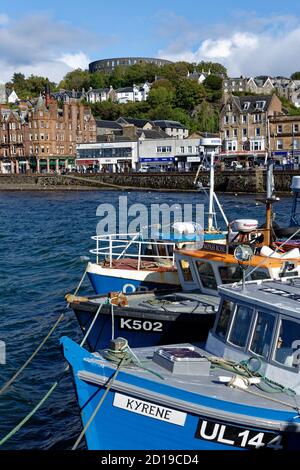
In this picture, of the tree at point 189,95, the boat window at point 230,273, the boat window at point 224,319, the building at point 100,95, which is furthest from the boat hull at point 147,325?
the building at point 100,95

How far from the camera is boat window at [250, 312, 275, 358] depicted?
37.1ft

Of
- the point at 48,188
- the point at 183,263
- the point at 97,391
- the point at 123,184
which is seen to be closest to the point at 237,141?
the point at 123,184

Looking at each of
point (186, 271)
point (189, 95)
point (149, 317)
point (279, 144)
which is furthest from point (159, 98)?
point (149, 317)

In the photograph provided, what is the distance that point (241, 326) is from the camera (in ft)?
39.5

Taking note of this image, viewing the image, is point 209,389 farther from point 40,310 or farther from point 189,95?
point 189,95

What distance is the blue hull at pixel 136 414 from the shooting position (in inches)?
409

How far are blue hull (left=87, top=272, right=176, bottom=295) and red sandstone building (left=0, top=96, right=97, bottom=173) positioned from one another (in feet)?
338

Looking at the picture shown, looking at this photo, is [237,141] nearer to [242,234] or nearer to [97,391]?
[242,234]

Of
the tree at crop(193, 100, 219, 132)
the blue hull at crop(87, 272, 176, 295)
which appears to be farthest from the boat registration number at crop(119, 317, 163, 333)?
the tree at crop(193, 100, 219, 132)

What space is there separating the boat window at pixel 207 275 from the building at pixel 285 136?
8367cm

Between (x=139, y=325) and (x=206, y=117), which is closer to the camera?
(x=139, y=325)

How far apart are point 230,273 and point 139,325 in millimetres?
2754

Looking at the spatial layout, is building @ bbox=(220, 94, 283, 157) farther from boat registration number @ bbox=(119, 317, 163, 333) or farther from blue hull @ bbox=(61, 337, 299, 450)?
blue hull @ bbox=(61, 337, 299, 450)

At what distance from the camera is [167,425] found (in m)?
10.7
